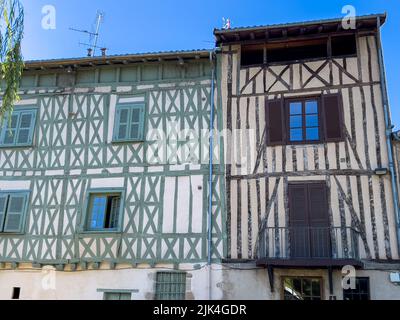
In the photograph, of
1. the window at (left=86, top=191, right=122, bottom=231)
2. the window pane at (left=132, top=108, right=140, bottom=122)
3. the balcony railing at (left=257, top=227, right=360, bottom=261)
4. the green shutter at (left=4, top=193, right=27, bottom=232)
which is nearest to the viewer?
the balcony railing at (left=257, top=227, right=360, bottom=261)

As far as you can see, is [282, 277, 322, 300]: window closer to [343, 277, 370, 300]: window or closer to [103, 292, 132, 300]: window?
[343, 277, 370, 300]: window

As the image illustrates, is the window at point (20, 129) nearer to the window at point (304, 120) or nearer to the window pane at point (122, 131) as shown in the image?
the window pane at point (122, 131)

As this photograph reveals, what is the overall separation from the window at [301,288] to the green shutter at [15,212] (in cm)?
682

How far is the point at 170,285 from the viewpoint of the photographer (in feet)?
35.6

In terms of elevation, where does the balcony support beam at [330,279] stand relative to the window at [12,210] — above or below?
below

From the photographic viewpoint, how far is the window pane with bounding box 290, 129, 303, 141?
Result: 11.2 m

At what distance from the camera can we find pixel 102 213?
11.7 metres

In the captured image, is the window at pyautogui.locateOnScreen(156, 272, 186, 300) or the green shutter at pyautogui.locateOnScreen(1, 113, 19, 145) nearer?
the window at pyautogui.locateOnScreen(156, 272, 186, 300)

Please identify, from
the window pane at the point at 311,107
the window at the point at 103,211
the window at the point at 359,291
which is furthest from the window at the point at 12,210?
the window at the point at 359,291

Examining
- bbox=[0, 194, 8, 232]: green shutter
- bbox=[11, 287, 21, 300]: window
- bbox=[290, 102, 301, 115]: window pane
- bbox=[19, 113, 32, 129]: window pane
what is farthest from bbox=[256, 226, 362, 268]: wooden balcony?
bbox=[19, 113, 32, 129]: window pane

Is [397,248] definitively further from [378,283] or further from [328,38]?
[328,38]

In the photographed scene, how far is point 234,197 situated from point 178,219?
146cm

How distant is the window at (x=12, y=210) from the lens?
468 inches
